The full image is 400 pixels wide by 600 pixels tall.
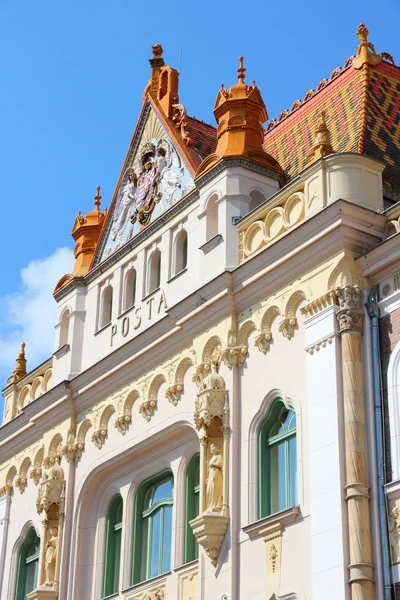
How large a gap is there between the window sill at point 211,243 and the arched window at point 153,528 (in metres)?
4.71

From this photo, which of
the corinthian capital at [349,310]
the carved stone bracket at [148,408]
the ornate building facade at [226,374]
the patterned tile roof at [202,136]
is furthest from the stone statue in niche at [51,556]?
the corinthian capital at [349,310]

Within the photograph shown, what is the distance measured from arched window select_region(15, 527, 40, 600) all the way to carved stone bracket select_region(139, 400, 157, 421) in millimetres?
5210

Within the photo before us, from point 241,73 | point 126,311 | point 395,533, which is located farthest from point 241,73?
point 395,533

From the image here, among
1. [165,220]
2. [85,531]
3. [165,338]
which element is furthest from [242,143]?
[85,531]

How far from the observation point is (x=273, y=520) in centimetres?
2097

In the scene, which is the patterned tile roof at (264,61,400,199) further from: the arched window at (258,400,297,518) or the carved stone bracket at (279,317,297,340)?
the arched window at (258,400,297,518)

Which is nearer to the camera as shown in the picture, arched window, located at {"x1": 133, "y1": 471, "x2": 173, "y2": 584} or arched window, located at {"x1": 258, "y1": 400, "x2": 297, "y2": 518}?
arched window, located at {"x1": 258, "y1": 400, "x2": 297, "y2": 518}

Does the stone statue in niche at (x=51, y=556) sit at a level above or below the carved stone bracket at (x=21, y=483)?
below

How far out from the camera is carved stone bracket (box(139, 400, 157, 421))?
2573cm

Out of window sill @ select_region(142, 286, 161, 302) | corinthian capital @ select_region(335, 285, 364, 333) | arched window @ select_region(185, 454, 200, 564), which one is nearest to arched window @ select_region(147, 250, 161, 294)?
window sill @ select_region(142, 286, 161, 302)

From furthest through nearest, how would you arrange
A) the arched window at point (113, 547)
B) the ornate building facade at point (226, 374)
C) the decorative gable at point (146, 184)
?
the decorative gable at point (146, 184), the arched window at point (113, 547), the ornate building facade at point (226, 374)

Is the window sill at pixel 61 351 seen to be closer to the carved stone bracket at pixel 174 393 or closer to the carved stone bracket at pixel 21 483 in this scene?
the carved stone bracket at pixel 21 483

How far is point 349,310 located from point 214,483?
4345 millimetres

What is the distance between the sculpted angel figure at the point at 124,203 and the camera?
29438 mm
